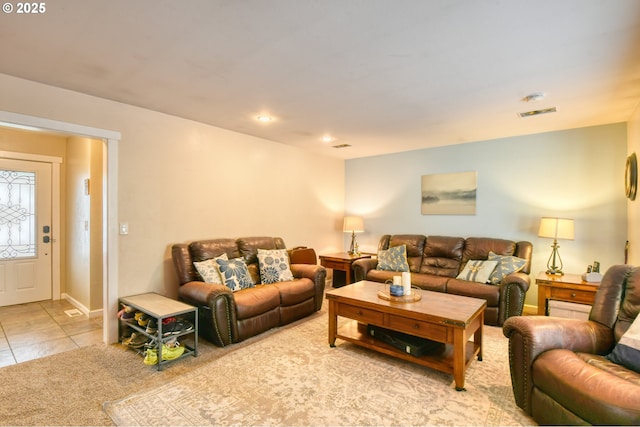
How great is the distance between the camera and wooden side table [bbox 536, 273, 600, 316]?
10.7 ft

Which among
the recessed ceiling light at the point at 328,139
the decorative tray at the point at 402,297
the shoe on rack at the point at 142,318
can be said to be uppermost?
the recessed ceiling light at the point at 328,139

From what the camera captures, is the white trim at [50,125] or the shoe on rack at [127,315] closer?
the white trim at [50,125]

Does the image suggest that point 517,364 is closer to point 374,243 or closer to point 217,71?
point 217,71

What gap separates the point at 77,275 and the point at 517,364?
5.20m

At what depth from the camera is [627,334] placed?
187 cm

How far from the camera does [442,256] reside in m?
4.59

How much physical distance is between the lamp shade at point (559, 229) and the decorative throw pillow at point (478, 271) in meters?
0.68

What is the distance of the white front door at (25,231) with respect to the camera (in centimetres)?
432

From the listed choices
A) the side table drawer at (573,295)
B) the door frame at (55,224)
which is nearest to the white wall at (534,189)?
the side table drawer at (573,295)

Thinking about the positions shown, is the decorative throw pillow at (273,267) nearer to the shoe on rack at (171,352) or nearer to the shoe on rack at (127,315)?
the shoe on rack at (171,352)

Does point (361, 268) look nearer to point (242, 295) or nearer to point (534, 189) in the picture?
point (242, 295)

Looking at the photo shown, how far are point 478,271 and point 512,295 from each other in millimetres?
499

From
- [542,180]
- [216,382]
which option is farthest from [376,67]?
[542,180]

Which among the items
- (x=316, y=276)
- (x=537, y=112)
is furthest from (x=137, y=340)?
(x=537, y=112)
